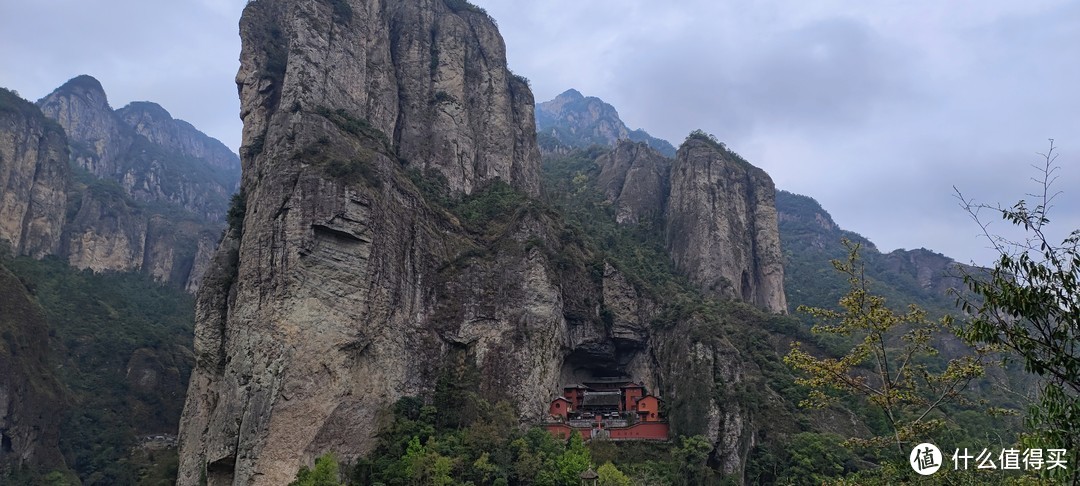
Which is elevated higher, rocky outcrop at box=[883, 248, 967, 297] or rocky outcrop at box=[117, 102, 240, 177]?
rocky outcrop at box=[117, 102, 240, 177]

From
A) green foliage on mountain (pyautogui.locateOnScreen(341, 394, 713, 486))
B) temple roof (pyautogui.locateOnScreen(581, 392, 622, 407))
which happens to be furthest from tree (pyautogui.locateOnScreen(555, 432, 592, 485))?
temple roof (pyautogui.locateOnScreen(581, 392, 622, 407))

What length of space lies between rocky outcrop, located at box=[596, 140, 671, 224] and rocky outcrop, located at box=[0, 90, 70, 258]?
68452mm

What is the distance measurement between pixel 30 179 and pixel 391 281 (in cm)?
6848

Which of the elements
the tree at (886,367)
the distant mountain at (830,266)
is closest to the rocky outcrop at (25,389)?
the tree at (886,367)

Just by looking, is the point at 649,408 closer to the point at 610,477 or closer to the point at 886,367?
the point at 610,477

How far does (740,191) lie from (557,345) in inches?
1366

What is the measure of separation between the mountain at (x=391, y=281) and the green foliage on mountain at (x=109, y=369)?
15.0m

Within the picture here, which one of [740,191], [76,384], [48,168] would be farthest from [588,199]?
[48,168]

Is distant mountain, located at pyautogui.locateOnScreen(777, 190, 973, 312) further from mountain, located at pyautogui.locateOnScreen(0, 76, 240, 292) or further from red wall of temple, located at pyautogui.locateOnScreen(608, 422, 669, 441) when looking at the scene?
mountain, located at pyautogui.locateOnScreen(0, 76, 240, 292)

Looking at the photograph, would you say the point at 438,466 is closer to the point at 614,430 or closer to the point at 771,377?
the point at 614,430

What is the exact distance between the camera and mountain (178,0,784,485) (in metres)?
35.8

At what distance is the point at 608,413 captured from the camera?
45375mm

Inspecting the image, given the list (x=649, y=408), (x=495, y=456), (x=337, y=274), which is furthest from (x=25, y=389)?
(x=649, y=408)

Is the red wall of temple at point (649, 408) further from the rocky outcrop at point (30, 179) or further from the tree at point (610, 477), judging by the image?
the rocky outcrop at point (30, 179)
